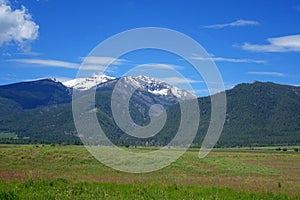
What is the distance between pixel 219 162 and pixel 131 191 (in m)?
36.7

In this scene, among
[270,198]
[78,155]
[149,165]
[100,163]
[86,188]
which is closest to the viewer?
[270,198]

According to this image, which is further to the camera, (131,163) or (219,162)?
(219,162)

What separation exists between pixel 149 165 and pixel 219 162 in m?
12.5

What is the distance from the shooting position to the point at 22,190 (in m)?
20.0

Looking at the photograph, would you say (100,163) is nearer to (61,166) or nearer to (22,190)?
(61,166)

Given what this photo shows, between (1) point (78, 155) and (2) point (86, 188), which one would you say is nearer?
(2) point (86, 188)

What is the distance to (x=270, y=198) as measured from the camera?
19.9 metres

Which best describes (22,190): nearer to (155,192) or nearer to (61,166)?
(155,192)

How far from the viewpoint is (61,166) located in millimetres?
47688

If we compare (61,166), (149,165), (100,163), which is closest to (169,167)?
(149,165)

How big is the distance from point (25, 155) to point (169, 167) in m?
18.5

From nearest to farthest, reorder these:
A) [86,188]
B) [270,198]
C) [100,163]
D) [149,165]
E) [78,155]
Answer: [270,198], [86,188], [149,165], [100,163], [78,155]

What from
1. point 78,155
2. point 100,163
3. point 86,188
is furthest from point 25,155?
point 86,188

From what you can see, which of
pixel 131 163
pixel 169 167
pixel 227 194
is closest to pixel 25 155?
pixel 131 163
